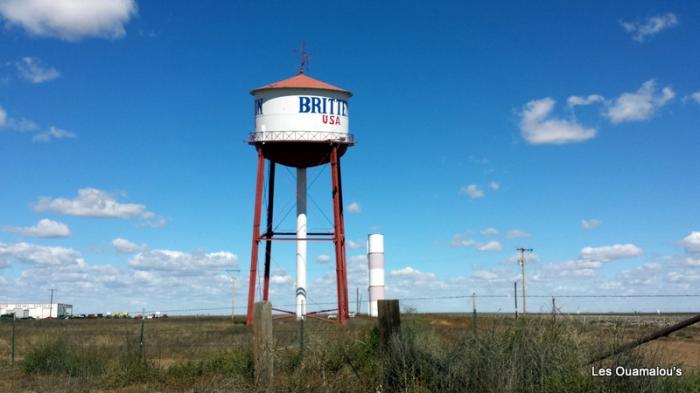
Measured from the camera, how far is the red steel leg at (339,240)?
44312mm

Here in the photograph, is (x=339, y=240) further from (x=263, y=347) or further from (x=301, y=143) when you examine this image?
(x=263, y=347)

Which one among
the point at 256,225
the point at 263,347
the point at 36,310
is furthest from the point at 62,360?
the point at 36,310

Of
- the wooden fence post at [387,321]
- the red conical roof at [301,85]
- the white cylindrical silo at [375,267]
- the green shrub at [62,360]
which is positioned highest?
the red conical roof at [301,85]

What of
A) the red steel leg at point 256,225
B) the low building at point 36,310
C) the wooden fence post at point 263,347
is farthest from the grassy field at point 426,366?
the low building at point 36,310

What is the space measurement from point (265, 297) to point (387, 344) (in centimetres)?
3516

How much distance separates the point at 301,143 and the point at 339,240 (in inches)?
227

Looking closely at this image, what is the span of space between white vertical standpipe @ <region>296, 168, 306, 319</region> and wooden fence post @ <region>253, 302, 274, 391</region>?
33285 millimetres

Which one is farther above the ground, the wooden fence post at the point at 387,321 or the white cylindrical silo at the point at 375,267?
the white cylindrical silo at the point at 375,267

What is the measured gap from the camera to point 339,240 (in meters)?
44.3

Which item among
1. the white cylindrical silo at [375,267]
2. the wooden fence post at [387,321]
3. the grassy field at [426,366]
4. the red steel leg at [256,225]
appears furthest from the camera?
the white cylindrical silo at [375,267]

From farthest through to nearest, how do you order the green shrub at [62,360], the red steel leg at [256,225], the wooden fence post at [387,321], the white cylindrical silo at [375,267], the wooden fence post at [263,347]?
the white cylindrical silo at [375,267] < the red steel leg at [256,225] < the green shrub at [62,360] < the wooden fence post at [263,347] < the wooden fence post at [387,321]

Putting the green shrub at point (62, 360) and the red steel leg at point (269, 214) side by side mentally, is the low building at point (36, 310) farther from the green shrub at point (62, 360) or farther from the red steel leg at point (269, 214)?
the green shrub at point (62, 360)

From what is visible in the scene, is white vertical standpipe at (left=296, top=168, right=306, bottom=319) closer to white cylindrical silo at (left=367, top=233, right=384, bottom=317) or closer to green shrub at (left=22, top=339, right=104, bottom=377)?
white cylindrical silo at (left=367, top=233, right=384, bottom=317)

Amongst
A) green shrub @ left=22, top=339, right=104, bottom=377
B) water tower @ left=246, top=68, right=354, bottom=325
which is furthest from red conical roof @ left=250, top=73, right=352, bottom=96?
green shrub @ left=22, top=339, right=104, bottom=377
